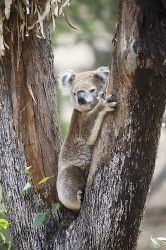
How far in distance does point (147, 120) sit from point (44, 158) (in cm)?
110

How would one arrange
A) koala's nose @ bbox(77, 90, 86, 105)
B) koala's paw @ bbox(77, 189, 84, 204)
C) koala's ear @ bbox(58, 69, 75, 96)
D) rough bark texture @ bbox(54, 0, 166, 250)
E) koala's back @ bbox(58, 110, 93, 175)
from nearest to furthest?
rough bark texture @ bbox(54, 0, 166, 250)
koala's paw @ bbox(77, 189, 84, 204)
koala's back @ bbox(58, 110, 93, 175)
koala's nose @ bbox(77, 90, 86, 105)
koala's ear @ bbox(58, 69, 75, 96)

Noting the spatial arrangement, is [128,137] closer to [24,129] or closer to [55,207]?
[55,207]

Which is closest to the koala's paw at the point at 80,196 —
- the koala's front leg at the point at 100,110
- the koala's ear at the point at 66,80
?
the koala's front leg at the point at 100,110

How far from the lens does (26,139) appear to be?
13.1 feet

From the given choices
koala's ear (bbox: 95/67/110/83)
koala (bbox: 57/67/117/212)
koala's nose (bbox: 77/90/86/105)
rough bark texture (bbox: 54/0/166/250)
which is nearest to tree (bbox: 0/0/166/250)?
rough bark texture (bbox: 54/0/166/250)

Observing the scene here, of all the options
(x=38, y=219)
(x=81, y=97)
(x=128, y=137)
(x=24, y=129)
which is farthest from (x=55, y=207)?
(x=81, y=97)

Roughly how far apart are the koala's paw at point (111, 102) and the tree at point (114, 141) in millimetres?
35

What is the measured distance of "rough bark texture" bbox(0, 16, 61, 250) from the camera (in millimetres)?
3941

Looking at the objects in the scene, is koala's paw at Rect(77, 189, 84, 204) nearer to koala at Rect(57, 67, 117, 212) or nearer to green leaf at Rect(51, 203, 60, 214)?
koala at Rect(57, 67, 117, 212)

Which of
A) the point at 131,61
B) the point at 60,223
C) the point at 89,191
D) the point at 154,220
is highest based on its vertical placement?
the point at 131,61

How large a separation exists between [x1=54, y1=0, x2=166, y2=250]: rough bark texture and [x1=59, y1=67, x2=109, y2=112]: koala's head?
96 cm

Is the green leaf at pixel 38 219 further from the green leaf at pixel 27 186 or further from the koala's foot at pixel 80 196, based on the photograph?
the koala's foot at pixel 80 196

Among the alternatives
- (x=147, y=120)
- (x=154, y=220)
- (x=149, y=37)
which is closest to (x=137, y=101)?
(x=147, y=120)

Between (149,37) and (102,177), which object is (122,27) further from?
(102,177)
